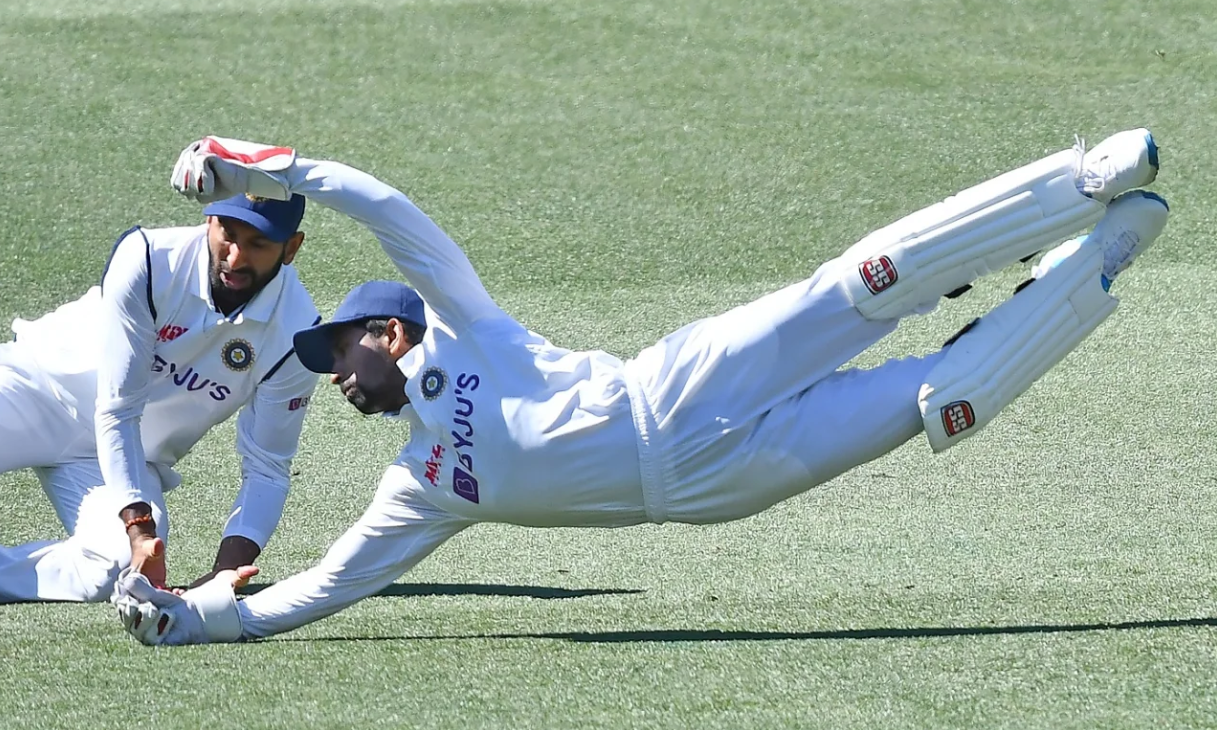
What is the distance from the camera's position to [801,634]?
4625 mm

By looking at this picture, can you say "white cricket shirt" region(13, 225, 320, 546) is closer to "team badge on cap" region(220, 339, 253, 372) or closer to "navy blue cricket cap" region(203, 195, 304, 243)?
"team badge on cap" region(220, 339, 253, 372)

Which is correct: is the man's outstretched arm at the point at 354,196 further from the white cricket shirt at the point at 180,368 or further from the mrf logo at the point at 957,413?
the mrf logo at the point at 957,413

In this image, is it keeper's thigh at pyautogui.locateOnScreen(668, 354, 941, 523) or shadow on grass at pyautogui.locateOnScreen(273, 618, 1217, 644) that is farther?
keeper's thigh at pyautogui.locateOnScreen(668, 354, 941, 523)

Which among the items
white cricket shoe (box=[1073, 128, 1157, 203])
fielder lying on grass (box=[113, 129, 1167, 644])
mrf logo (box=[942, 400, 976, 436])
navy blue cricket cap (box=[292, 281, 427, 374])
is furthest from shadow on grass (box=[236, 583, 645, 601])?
white cricket shoe (box=[1073, 128, 1157, 203])

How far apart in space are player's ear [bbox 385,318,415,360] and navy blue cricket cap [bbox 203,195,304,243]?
63cm

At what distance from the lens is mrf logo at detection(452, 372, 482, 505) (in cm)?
459

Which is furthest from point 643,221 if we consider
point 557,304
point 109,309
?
point 109,309

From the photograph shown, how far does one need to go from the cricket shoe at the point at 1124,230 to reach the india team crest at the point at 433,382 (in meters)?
1.64

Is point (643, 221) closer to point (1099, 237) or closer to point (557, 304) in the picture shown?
point (557, 304)

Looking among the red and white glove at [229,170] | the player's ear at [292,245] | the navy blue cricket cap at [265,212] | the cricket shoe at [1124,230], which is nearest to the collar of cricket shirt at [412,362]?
the red and white glove at [229,170]

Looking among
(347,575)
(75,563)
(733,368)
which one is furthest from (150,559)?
(733,368)

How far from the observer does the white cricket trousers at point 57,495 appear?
5.57 m

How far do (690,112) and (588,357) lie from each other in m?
6.40

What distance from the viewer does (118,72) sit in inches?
448
